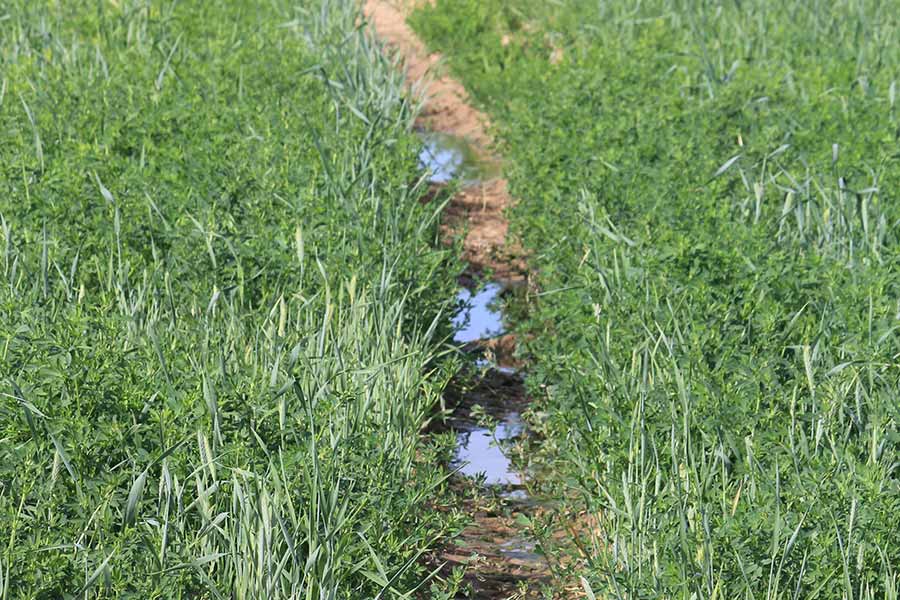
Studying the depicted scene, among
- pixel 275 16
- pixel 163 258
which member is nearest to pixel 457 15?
pixel 275 16

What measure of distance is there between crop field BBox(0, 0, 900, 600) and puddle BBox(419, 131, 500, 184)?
2.45 feet

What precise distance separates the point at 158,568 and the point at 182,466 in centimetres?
35

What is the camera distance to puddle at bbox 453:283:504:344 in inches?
219

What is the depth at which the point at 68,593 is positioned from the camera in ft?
10.1

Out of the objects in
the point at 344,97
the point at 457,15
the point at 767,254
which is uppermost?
the point at 767,254

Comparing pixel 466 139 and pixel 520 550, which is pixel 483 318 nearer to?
pixel 520 550

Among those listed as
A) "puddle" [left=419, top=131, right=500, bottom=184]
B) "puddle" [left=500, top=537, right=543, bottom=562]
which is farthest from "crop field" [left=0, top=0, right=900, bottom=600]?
"puddle" [left=419, top=131, right=500, bottom=184]

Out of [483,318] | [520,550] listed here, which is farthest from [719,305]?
[483,318]

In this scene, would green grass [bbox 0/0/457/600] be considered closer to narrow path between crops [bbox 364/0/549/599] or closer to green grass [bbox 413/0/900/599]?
narrow path between crops [bbox 364/0/549/599]

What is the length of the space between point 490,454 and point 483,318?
1250mm

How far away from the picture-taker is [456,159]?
8375 millimetres

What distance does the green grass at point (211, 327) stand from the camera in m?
3.13

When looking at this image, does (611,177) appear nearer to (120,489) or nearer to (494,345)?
(494,345)

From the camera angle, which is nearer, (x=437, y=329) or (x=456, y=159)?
(x=437, y=329)
